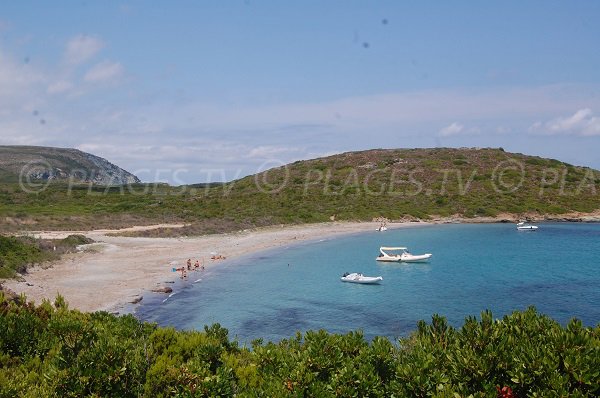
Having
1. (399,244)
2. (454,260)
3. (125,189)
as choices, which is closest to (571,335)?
(454,260)

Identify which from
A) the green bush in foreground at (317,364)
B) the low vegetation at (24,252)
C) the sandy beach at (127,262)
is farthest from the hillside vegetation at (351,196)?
the green bush in foreground at (317,364)

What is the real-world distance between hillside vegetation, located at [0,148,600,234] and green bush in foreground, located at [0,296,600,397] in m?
67.8

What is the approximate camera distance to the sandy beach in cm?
3534

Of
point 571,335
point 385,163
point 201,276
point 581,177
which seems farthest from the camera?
point 385,163

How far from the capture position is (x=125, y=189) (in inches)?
5477

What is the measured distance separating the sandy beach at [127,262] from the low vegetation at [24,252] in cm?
99

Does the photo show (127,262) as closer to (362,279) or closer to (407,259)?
(362,279)

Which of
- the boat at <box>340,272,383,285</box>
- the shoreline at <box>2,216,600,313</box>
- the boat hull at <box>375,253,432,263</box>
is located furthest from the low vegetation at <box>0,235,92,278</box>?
the boat hull at <box>375,253,432,263</box>

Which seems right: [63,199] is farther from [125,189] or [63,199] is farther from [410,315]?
[410,315]

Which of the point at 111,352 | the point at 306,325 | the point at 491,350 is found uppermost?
the point at 491,350

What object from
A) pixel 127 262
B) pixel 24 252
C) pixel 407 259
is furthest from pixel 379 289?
pixel 24 252

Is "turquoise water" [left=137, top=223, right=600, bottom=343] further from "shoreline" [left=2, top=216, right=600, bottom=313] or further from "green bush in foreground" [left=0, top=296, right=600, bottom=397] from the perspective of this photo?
"green bush in foreground" [left=0, top=296, right=600, bottom=397]

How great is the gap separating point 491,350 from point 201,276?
40.9 m

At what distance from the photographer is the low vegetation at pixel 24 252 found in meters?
39.1
